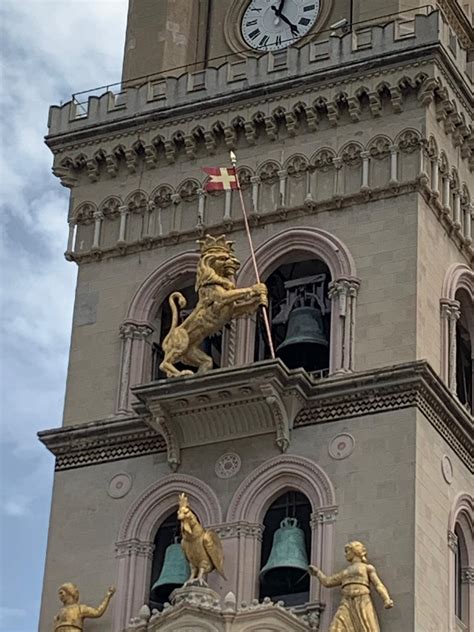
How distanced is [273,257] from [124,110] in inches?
195

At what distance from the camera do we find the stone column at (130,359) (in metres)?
39.7

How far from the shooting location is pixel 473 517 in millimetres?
38469

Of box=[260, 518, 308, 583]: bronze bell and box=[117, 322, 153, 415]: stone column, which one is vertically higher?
box=[117, 322, 153, 415]: stone column

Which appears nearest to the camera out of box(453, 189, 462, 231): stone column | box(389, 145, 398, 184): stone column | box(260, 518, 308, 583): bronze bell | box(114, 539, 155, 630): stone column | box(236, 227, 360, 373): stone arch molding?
box(260, 518, 308, 583): bronze bell

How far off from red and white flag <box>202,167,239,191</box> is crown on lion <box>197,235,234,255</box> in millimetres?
1160

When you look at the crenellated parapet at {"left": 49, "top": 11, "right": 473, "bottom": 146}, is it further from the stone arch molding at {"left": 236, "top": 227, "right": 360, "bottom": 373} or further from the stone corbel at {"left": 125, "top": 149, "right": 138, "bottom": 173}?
the stone arch molding at {"left": 236, "top": 227, "right": 360, "bottom": 373}

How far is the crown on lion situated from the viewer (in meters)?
39.2

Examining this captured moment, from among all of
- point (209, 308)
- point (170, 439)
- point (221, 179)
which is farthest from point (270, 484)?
point (221, 179)

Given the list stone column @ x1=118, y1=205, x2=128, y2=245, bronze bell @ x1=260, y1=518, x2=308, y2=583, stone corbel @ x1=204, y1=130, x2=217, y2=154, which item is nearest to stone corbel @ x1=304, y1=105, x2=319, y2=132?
stone corbel @ x1=204, y1=130, x2=217, y2=154

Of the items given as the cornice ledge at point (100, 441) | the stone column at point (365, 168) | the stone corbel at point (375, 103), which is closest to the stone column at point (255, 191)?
the stone column at point (365, 168)

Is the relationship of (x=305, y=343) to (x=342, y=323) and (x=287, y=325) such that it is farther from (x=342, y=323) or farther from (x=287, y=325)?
(x=287, y=325)

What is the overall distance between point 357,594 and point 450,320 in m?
6.39

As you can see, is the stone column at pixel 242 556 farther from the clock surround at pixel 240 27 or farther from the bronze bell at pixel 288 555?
the clock surround at pixel 240 27

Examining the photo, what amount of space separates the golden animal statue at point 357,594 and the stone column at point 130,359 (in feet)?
19.8
